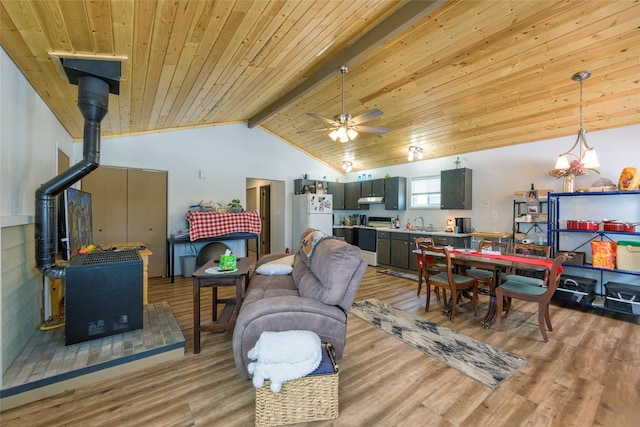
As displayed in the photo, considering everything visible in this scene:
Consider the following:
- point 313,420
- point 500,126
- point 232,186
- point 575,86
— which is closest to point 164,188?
point 232,186

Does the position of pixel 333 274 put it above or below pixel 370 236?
above

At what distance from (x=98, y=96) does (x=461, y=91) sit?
4133 millimetres

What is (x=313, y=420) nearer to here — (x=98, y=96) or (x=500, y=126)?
(x=98, y=96)

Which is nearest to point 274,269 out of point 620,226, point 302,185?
point 302,185

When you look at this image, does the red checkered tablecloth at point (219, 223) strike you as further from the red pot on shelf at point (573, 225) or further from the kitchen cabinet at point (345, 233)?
the red pot on shelf at point (573, 225)

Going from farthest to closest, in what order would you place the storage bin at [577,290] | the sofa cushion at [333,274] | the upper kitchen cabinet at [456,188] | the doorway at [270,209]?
the doorway at [270,209]
the upper kitchen cabinet at [456,188]
the storage bin at [577,290]
the sofa cushion at [333,274]

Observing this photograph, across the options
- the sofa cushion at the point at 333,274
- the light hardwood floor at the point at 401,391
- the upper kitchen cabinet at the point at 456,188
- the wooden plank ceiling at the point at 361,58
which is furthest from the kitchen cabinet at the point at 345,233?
the sofa cushion at the point at 333,274

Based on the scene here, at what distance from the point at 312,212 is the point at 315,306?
442 centimetres

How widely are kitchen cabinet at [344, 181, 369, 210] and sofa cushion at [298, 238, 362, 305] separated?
495cm

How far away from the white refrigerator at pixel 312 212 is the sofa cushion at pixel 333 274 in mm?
4043

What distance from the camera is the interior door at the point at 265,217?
774 centimetres

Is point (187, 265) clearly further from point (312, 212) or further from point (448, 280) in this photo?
point (448, 280)

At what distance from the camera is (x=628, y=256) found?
3430 millimetres

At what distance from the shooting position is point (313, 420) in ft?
5.51
